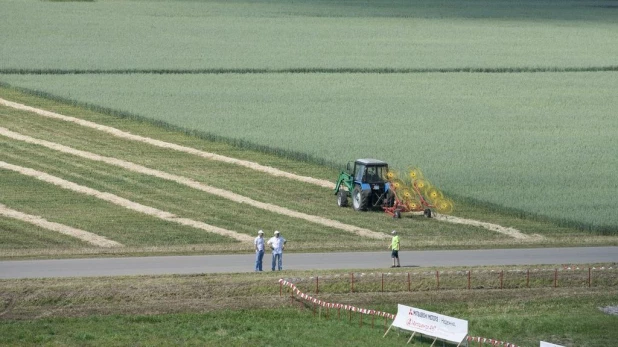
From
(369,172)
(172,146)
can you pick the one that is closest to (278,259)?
(369,172)

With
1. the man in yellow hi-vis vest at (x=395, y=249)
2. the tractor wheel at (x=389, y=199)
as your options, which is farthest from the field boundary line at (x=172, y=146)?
the man in yellow hi-vis vest at (x=395, y=249)

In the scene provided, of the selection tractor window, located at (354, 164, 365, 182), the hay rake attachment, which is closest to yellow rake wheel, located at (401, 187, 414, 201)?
the hay rake attachment

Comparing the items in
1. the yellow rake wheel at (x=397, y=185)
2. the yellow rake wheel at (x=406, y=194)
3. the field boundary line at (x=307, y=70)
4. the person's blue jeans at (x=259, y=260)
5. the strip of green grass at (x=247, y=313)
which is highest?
the field boundary line at (x=307, y=70)

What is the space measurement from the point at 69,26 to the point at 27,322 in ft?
295

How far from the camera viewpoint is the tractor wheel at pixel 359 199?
57531 millimetres

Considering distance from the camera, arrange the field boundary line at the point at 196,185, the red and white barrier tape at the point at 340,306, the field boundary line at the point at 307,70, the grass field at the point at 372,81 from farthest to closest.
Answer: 1. the field boundary line at the point at 307,70
2. the grass field at the point at 372,81
3. the field boundary line at the point at 196,185
4. the red and white barrier tape at the point at 340,306

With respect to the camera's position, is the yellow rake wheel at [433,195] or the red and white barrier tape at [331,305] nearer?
the red and white barrier tape at [331,305]

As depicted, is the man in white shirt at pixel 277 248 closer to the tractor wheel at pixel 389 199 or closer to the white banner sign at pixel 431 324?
the white banner sign at pixel 431 324

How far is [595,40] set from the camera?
129625 millimetres

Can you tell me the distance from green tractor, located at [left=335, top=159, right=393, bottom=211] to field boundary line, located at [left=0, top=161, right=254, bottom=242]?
21.8 feet

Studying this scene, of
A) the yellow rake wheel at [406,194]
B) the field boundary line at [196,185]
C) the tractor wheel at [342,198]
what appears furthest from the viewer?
the tractor wheel at [342,198]

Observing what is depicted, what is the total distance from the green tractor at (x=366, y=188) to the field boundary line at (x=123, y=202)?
6.63m

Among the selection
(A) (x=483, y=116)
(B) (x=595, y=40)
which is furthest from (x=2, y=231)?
(B) (x=595, y=40)

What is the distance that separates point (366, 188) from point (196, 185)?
31.2ft
